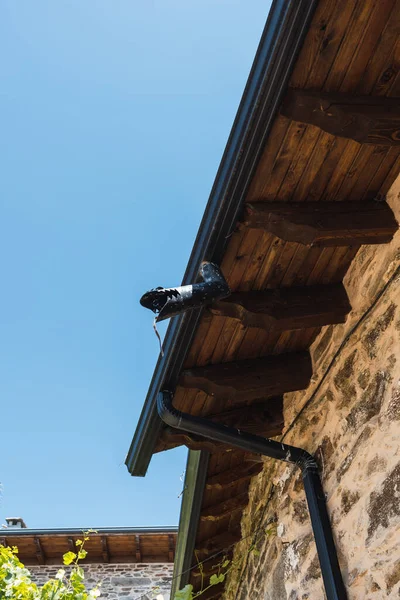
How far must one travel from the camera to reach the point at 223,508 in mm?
3672

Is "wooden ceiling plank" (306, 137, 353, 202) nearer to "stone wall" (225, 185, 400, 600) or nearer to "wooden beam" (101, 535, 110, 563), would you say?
"stone wall" (225, 185, 400, 600)

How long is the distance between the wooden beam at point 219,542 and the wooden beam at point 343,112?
302 cm

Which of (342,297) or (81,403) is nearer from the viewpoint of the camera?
(342,297)

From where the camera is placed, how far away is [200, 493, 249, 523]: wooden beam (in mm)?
3635

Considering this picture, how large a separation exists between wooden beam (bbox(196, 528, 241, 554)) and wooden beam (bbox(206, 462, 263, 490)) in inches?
22.5

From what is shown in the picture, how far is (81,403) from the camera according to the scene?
901 cm

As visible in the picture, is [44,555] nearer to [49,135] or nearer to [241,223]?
[49,135]

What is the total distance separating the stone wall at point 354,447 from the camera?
78.7 inches

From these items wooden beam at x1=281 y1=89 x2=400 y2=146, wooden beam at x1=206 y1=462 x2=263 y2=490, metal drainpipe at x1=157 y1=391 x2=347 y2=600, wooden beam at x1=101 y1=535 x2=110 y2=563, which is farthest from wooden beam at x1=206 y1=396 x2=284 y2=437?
wooden beam at x1=101 y1=535 x2=110 y2=563

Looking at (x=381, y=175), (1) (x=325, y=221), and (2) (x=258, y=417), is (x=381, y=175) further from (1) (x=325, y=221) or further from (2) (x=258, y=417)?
(2) (x=258, y=417)

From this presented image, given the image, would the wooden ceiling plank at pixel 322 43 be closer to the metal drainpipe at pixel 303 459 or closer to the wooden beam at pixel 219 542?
the metal drainpipe at pixel 303 459

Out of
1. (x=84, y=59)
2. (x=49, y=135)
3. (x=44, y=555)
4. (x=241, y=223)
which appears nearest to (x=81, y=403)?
(x=44, y=555)

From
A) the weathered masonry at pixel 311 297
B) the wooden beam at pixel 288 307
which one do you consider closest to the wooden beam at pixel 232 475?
the weathered masonry at pixel 311 297

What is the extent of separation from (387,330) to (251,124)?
3.18 ft
